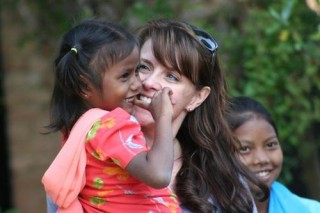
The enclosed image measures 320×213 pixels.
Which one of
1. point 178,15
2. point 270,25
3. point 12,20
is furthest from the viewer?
point 12,20

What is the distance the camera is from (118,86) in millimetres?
3307

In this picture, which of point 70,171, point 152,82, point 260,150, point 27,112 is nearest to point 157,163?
point 70,171

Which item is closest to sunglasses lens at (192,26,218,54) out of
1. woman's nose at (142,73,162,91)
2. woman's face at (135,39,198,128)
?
woman's face at (135,39,198,128)

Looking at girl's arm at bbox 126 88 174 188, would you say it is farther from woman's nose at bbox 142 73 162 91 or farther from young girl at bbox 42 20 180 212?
woman's nose at bbox 142 73 162 91

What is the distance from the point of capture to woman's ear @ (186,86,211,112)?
394 centimetres

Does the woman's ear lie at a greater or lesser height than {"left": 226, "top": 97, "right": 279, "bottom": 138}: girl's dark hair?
greater

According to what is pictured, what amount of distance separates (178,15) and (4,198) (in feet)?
8.89

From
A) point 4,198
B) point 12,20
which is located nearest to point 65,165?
point 12,20

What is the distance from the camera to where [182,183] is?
3.85 m

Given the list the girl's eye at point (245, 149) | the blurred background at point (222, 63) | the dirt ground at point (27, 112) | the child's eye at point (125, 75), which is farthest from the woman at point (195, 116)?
the dirt ground at point (27, 112)

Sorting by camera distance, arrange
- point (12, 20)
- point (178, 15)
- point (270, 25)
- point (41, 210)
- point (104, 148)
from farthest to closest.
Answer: point (41, 210)
point (12, 20)
point (178, 15)
point (270, 25)
point (104, 148)

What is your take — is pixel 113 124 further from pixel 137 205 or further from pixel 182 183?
pixel 182 183

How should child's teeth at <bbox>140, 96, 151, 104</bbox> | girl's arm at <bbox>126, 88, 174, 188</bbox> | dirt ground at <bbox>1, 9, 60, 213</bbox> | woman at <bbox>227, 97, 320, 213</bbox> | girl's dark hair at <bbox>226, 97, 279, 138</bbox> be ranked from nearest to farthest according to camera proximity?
girl's arm at <bbox>126, 88, 174, 188</bbox> → child's teeth at <bbox>140, 96, 151, 104</bbox> → woman at <bbox>227, 97, 320, 213</bbox> → girl's dark hair at <bbox>226, 97, 279, 138</bbox> → dirt ground at <bbox>1, 9, 60, 213</bbox>

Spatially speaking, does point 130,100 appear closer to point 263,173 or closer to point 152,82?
point 152,82
